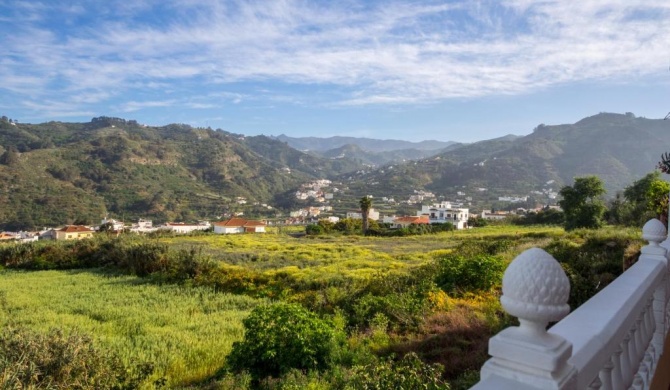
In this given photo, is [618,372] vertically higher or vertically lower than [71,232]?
higher

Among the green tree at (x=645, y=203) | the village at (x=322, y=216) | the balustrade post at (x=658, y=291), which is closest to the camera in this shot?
the balustrade post at (x=658, y=291)

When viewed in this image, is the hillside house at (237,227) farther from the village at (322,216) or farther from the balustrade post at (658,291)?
the balustrade post at (658,291)

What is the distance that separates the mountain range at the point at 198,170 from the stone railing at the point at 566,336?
6786 cm

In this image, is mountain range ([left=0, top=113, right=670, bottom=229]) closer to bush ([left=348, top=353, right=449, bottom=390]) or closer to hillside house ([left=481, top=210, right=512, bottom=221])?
hillside house ([left=481, top=210, right=512, bottom=221])

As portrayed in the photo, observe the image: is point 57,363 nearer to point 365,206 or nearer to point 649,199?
point 649,199

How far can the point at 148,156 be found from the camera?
94688 millimetres

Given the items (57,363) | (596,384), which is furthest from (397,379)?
(57,363)

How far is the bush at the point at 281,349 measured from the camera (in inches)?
213

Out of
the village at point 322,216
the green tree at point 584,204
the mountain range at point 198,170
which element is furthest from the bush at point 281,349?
the mountain range at point 198,170

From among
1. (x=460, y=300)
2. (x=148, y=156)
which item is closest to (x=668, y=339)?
(x=460, y=300)

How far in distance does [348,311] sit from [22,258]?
19.5 meters

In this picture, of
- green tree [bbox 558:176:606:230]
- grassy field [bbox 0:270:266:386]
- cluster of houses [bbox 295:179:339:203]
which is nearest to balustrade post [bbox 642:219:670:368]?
grassy field [bbox 0:270:266:386]

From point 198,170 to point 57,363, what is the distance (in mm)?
99732

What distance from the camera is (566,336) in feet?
4.66
